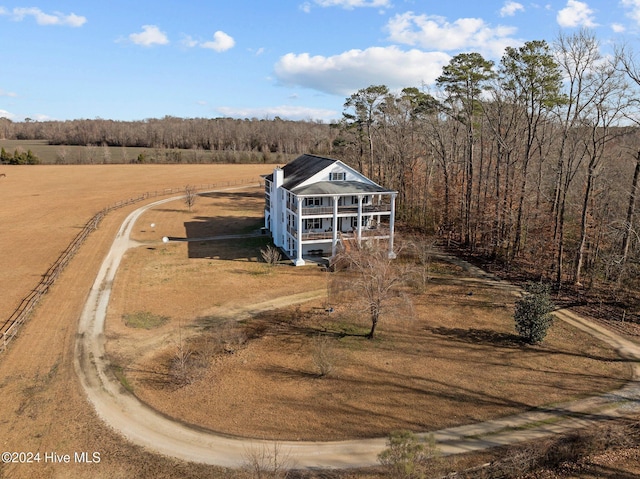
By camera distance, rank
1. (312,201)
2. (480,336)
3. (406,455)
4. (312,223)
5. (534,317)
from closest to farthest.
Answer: (406,455)
(534,317)
(480,336)
(312,201)
(312,223)

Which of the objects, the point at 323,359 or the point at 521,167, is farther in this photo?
the point at 521,167

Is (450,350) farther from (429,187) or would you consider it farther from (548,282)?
(429,187)

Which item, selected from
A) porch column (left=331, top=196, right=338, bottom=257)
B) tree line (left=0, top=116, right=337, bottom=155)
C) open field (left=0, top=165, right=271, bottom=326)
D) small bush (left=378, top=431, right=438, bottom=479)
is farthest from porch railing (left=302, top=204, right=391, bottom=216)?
tree line (left=0, top=116, right=337, bottom=155)

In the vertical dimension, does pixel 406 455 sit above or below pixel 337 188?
below

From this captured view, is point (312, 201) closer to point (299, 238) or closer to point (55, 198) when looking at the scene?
point (299, 238)

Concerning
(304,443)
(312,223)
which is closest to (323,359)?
(304,443)

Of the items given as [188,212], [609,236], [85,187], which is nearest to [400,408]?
[609,236]
